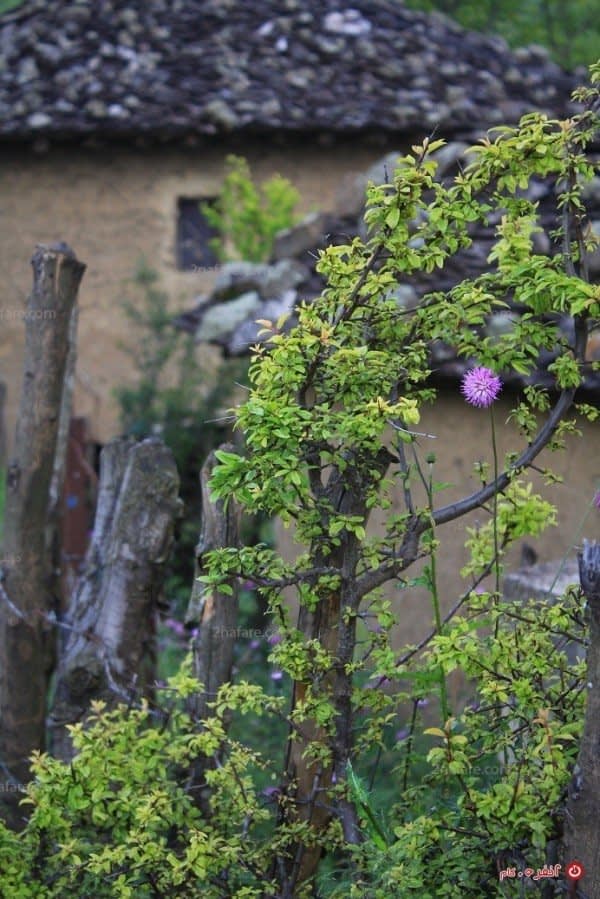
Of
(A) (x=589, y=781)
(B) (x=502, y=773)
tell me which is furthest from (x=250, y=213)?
(A) (x=589, y=781)

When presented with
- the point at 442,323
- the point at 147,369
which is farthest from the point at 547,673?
the point at 147,369

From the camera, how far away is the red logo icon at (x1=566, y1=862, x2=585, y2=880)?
2.45 metres

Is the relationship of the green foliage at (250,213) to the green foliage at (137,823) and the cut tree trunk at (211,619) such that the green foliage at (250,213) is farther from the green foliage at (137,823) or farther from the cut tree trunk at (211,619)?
the green foliage at (137,823)

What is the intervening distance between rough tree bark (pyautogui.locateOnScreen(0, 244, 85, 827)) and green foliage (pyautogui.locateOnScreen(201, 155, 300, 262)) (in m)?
5.57

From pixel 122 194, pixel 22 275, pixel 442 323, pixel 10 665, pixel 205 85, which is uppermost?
pixel 205 85

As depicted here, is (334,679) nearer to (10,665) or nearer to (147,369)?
(10,665)

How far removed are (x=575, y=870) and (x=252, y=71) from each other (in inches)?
400

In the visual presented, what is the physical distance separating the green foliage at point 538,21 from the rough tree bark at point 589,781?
17.8 m

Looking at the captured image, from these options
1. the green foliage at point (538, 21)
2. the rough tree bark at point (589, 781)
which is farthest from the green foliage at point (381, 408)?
the green foliage at point (538, 21)

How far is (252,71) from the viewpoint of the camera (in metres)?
11.7

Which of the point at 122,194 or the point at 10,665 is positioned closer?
the point at 10,665

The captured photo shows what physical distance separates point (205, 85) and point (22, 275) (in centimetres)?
236

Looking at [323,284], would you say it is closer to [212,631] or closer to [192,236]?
[212,631]

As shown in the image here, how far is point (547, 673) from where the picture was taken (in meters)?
2.99
